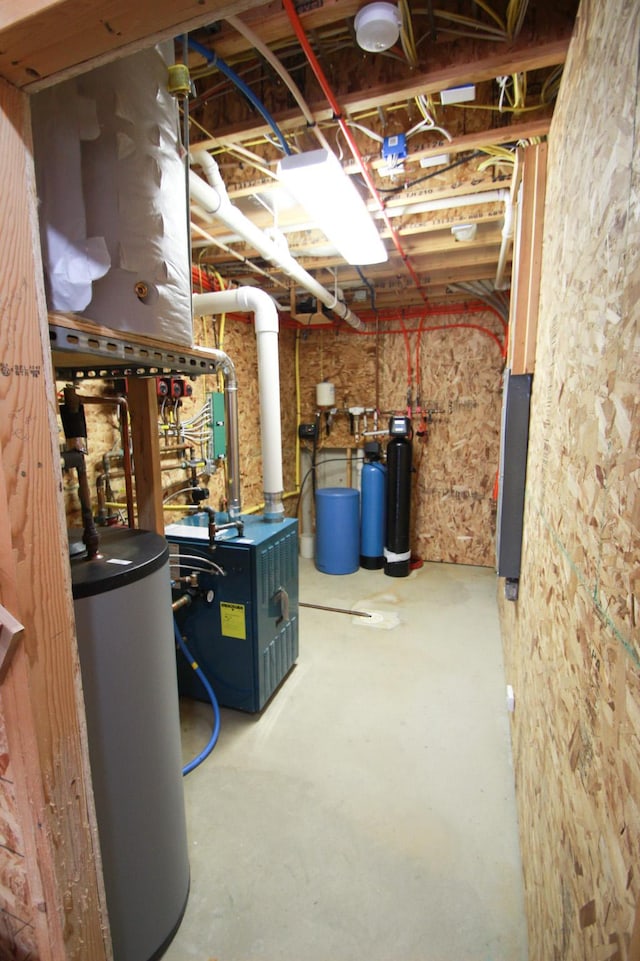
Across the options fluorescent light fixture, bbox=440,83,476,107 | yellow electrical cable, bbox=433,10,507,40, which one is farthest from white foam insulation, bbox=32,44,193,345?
fluorescent light fixture, bbox=440,83,476,107

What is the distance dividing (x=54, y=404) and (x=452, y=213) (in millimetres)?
2444

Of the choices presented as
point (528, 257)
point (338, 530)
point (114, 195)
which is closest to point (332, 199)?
point (528, 257)

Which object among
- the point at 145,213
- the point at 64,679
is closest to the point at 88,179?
the point at 145,213

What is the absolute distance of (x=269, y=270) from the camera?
3.29 meters

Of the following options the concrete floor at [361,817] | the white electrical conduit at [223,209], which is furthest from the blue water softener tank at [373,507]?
the white electrical conduit at [223,209]

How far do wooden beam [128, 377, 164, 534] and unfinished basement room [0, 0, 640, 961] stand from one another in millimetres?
12

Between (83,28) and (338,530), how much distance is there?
3803mm

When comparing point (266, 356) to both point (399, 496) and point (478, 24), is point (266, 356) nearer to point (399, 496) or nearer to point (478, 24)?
point (478, 24)

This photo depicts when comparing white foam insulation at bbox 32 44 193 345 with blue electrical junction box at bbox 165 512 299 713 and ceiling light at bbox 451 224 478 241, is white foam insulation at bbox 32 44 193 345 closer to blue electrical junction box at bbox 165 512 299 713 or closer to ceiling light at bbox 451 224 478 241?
blue electrical junction box at bbox 165 512 299 713

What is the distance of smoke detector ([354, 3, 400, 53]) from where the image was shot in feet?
3.68

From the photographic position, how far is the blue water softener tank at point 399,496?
13.6 feet

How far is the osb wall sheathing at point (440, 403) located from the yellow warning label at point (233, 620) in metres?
2.83

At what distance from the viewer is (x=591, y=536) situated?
2.70ft

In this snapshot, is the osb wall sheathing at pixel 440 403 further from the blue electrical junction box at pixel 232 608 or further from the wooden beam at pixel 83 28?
the wooden beam at pixel 83 28
